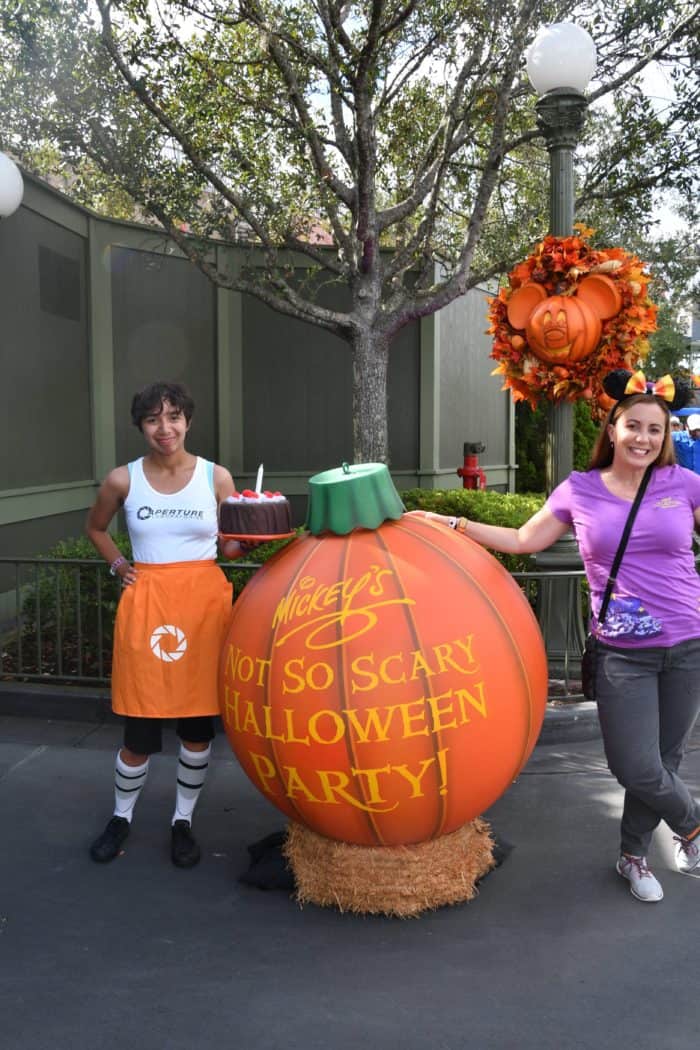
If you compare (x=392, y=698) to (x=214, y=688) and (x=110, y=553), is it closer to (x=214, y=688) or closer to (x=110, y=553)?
(x=214, y=688)

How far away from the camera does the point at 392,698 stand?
3031 millimetres

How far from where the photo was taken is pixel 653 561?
3.38m

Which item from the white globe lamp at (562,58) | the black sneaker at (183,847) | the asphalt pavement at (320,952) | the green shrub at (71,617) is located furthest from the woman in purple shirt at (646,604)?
the white globe lamp at (562,58)

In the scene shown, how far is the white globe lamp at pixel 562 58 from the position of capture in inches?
233

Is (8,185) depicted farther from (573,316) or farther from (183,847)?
(183,847)

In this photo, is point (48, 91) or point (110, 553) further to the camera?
point (48, 91)

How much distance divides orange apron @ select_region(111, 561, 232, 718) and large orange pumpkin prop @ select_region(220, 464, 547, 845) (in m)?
0.43

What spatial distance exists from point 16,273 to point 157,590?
6.12 meters

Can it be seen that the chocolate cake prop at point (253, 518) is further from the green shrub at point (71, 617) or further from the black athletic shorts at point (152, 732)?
the green shrub at point (71, 617)

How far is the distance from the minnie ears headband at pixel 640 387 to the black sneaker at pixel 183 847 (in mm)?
2562

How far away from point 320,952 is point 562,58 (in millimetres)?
5509

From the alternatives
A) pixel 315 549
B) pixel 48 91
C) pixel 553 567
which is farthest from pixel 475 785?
pixel 48 91

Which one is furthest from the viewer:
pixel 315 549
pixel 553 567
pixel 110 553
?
pixel 553 567

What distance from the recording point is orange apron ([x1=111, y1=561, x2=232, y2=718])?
3.77m
